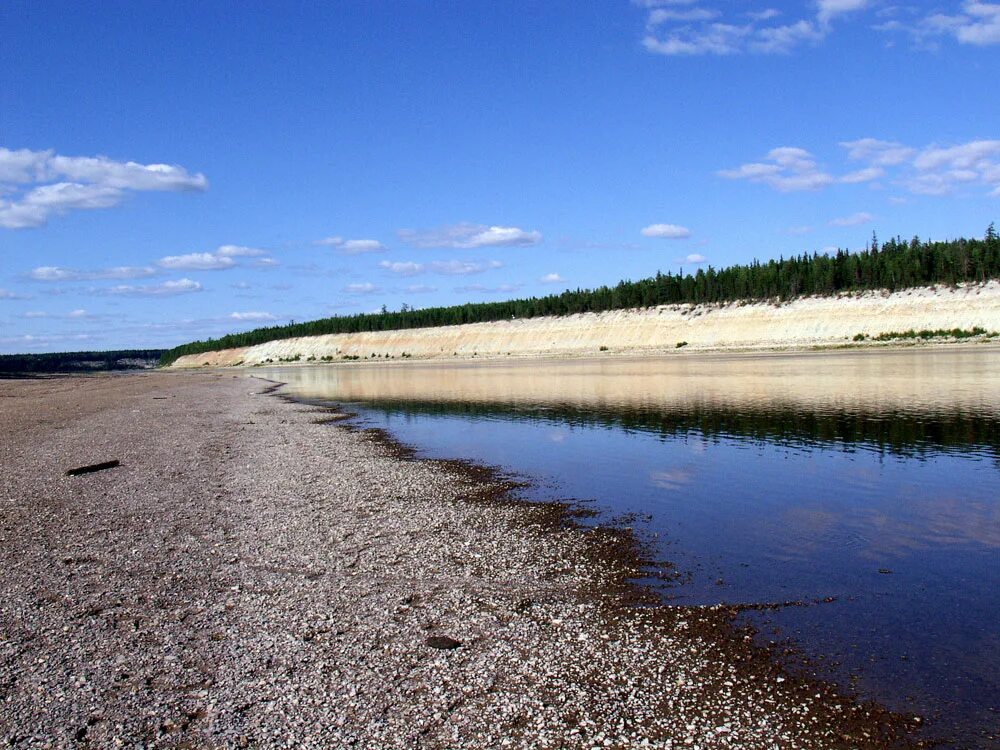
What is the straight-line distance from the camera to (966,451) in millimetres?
20281

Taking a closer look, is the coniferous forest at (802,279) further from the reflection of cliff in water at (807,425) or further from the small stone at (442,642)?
the small stone at (442,642)

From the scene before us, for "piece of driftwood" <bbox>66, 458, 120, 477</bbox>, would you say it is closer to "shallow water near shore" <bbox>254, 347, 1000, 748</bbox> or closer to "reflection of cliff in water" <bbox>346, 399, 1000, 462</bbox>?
"shallow water near shore" <bbox>254, 347, 1000, 748</bbox>

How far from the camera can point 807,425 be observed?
87.8 feet

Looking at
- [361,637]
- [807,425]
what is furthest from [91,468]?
[807,425]

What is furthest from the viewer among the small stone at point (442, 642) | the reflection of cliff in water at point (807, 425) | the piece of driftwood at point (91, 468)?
the reflection of cliff in water at point (807, 425)

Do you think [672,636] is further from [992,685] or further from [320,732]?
[320,732]

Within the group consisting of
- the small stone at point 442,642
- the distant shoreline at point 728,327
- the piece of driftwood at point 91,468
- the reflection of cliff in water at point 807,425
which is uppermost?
the distant shoreline at point 728,327

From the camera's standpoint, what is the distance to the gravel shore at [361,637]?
671cm

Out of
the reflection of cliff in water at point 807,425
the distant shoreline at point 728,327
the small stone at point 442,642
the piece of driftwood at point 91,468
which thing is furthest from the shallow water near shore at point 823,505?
the distant shoreline at point 728,327

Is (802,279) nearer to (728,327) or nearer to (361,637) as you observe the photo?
(728,327)

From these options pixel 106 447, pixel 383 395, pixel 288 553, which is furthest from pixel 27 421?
pixel 288 553

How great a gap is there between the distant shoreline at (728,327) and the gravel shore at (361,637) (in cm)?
9694

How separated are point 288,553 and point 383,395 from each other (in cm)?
4406

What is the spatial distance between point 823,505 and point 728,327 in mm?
116160
